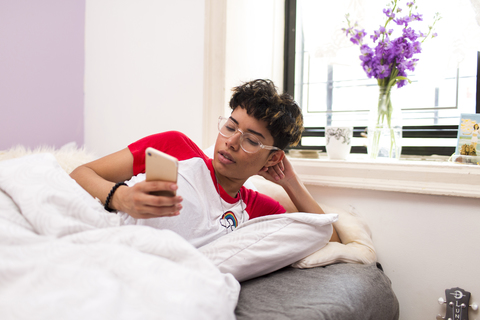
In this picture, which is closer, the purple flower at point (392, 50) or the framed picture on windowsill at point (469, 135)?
the framed picture on windowsill at point (469, 135)

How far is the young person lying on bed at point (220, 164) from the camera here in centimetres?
103

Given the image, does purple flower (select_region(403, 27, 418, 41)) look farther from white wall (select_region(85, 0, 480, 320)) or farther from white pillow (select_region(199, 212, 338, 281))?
white pillow (select_region(199, 212, 338, 281))

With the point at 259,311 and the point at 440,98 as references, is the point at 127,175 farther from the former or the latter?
the point at 440,98

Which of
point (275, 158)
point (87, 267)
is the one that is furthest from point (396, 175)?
point (87, 267)

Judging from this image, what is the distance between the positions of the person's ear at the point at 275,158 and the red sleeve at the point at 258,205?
137mm

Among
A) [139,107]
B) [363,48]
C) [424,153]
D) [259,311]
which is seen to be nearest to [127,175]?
[259,311]

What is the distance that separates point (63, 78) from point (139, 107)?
0.51 meters

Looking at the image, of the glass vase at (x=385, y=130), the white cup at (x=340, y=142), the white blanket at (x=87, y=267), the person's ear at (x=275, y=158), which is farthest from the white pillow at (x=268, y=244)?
the glass vase at (x=385, y=130)

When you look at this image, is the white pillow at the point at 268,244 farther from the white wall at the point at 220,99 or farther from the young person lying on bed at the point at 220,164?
the white wall at the point at 220,99

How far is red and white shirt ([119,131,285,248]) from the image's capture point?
1.02 meters

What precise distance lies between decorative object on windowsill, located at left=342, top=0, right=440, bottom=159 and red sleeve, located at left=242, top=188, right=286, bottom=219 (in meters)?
0.58

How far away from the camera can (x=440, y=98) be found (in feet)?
5.72

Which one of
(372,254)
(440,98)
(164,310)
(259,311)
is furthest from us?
(440,98)

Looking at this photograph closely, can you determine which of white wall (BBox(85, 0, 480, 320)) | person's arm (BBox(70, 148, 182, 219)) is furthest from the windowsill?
person's arm (BBox(70, 148, 182, 219))
